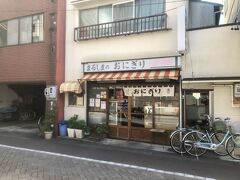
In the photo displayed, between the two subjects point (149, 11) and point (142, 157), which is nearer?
point (142, 157)

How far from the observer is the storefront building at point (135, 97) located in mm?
12922

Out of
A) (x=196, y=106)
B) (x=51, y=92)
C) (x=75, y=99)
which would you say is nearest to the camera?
(x=196, y=106)

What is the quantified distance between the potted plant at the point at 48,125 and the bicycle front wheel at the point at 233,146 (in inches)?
302

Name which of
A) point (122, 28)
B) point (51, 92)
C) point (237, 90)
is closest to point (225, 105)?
point (237, 90)

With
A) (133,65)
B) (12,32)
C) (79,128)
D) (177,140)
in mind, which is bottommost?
(177,140)

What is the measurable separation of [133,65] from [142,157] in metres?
3.98

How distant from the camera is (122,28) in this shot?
1409 cm

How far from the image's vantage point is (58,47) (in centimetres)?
1552

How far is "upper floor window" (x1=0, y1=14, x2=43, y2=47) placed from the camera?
17078 mm

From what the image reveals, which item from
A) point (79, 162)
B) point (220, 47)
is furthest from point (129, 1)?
point (79, 162)

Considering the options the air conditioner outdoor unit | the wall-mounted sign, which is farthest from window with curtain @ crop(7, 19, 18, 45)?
the air conditioner outdoor unit

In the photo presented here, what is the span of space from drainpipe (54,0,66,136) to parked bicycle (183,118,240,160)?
6436mm

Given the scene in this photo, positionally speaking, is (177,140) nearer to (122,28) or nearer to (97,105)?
(97,105)

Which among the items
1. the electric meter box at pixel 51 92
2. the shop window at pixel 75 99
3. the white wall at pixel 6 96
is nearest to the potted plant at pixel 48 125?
the electric meter box at pixel 51 92
